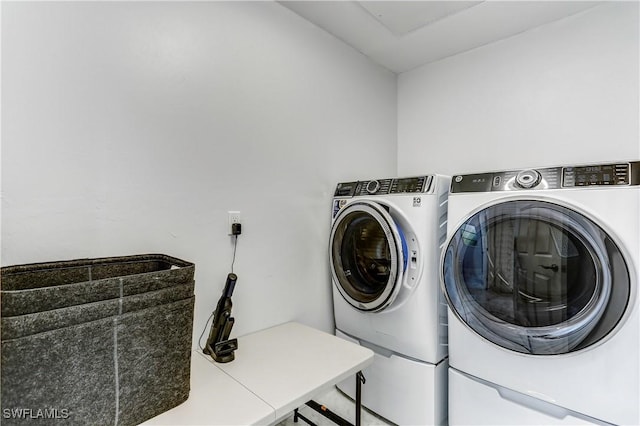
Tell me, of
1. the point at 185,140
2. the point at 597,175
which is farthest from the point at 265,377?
the point at 597,175

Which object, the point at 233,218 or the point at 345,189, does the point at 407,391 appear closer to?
the point at 345,189

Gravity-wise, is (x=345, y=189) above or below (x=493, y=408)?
above

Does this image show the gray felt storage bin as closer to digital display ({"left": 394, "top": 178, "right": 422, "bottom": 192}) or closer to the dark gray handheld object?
the dark gray handheld object

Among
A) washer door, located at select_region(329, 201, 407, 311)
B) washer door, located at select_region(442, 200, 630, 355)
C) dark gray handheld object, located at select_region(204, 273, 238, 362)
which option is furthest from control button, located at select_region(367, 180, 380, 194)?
dark gray handheld object, located at select_region(204, 273, 238, 362)

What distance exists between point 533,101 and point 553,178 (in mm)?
1169

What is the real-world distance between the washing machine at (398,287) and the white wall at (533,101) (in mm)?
937

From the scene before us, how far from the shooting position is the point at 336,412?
2.01 metres

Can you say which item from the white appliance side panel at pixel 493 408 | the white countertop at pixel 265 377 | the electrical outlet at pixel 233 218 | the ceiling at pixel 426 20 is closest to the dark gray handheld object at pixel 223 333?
the white countertop at pixel 265 377

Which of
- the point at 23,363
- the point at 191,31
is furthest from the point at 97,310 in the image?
the point at 191,31

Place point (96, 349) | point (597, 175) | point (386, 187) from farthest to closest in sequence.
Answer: point (386, 187) → point (597, 175) → point (96, 349)

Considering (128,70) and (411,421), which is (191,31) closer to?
(128,70)

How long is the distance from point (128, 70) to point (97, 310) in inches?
39.5

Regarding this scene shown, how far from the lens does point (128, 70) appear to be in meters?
1.38

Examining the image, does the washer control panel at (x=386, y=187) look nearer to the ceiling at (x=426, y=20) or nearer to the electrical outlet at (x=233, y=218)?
the electrical outlet at (x=233, y=218)
